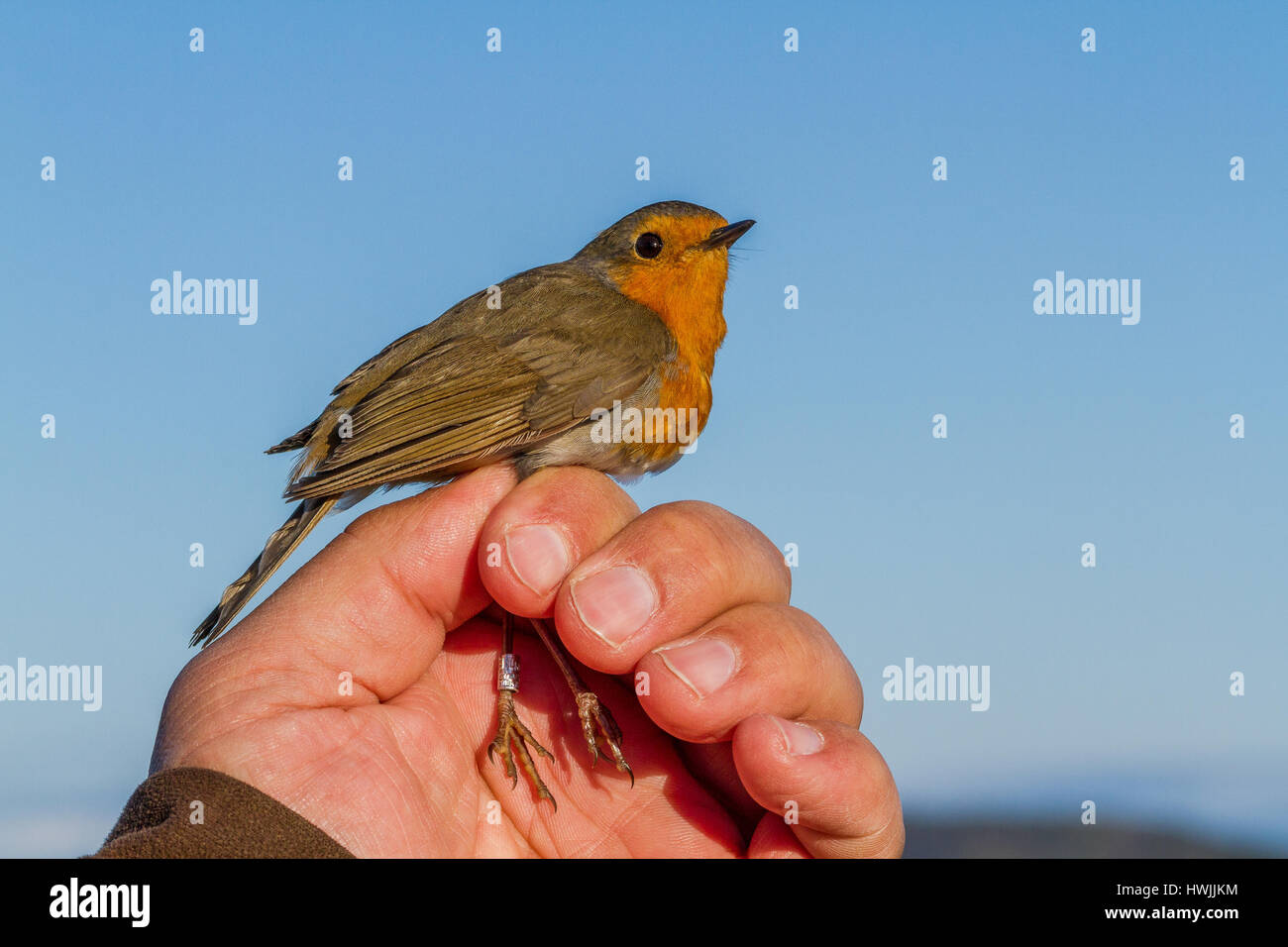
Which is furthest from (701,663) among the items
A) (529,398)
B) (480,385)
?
(480,385)

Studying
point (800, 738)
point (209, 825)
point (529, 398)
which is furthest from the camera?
point (529, 398)

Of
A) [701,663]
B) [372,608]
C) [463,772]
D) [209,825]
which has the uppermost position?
[372,608]

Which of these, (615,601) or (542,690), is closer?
(615,601)

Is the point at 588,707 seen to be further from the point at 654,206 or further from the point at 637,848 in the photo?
the point at 654,206

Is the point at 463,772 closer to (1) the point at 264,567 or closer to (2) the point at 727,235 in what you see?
(1) the point at 264,567

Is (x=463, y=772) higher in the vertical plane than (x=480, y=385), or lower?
lower

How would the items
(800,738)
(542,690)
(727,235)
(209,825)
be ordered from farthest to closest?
(727,235), (542,690), (800,738), (209,825)
